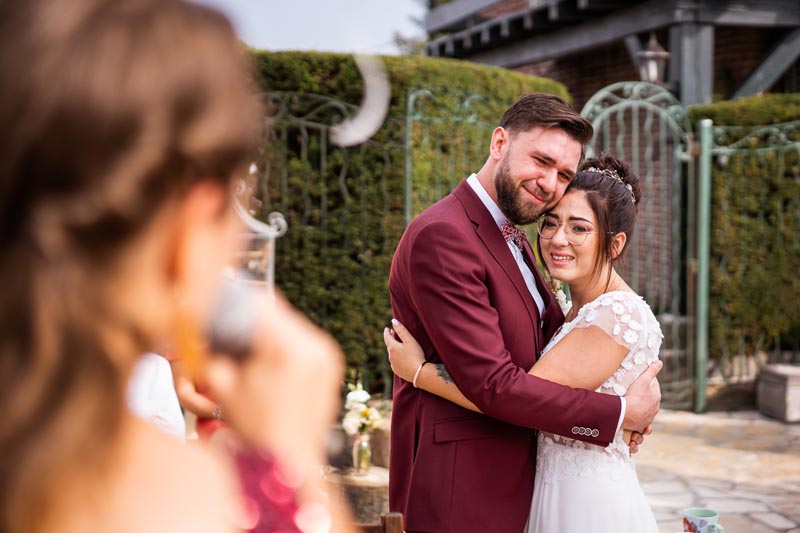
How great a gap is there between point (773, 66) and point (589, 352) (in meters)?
9.07

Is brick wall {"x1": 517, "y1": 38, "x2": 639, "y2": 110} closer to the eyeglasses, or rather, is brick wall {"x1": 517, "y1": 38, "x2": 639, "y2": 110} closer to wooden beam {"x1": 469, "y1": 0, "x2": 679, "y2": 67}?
wooden beam {"x1": 469, "y1": 0, "x2": 679, "y2": 67}

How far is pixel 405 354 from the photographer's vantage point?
2.38 m

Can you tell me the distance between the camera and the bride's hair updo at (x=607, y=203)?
248 cm

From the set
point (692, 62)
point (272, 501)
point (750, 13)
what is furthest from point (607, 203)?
point (750, 13)

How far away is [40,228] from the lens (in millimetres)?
568

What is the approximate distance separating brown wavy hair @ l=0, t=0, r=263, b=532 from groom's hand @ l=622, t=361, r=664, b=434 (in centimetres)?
189

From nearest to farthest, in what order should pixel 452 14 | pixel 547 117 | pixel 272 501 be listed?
1. pixel 272 501
2. pixel 547 117
3. pixel 452 14

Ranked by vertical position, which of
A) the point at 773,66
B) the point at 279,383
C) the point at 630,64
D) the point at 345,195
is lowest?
the point at 279,383

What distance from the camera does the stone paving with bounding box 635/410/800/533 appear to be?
207 inches

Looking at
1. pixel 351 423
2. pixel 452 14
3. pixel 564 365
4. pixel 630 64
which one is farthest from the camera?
pixel 452 14

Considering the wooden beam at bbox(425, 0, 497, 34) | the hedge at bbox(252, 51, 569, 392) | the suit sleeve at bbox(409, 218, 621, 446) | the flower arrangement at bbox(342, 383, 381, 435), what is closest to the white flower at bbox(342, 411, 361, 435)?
the flower arrangement at bbox(342, 383, 381, 435)

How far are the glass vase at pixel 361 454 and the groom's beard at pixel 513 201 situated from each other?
2.95m

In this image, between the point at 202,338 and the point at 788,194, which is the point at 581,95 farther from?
the point at 202,338

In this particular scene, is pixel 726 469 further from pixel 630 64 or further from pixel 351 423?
pixel 630 64
